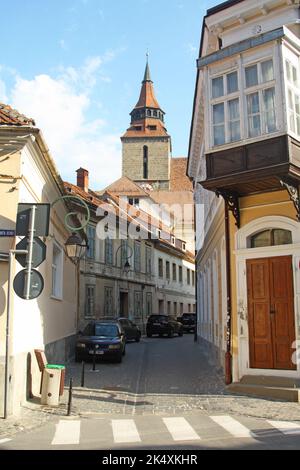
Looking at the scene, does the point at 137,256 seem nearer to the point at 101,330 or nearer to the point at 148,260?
the point at 148,260

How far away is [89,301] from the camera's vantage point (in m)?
30.6

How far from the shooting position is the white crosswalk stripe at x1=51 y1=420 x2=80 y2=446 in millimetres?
7321

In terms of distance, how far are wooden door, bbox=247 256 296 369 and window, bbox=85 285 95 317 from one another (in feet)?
62.3

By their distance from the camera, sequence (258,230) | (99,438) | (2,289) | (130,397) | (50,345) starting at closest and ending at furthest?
Result: (99,438)
(2,289)
(130,397)
(258,230)
(50,345)

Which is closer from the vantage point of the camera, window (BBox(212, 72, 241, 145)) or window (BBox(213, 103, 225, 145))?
window (BBox(212, 72, 241, 145))

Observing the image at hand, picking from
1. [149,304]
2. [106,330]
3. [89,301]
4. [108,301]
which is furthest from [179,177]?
[106,330]

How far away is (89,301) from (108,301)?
3133 millimetres

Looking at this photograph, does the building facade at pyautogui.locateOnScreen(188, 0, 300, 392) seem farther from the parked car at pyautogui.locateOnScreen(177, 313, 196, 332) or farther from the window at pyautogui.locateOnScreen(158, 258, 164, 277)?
the window at pyautogui.locateOnScreen(158, 258, 164, 277)

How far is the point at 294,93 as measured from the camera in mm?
11812

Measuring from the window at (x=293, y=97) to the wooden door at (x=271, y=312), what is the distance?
310cm

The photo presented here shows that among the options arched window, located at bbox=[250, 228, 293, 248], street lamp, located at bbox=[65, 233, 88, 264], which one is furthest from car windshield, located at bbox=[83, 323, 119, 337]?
arched window, located at bbox=[250, 228, 293, 248]
